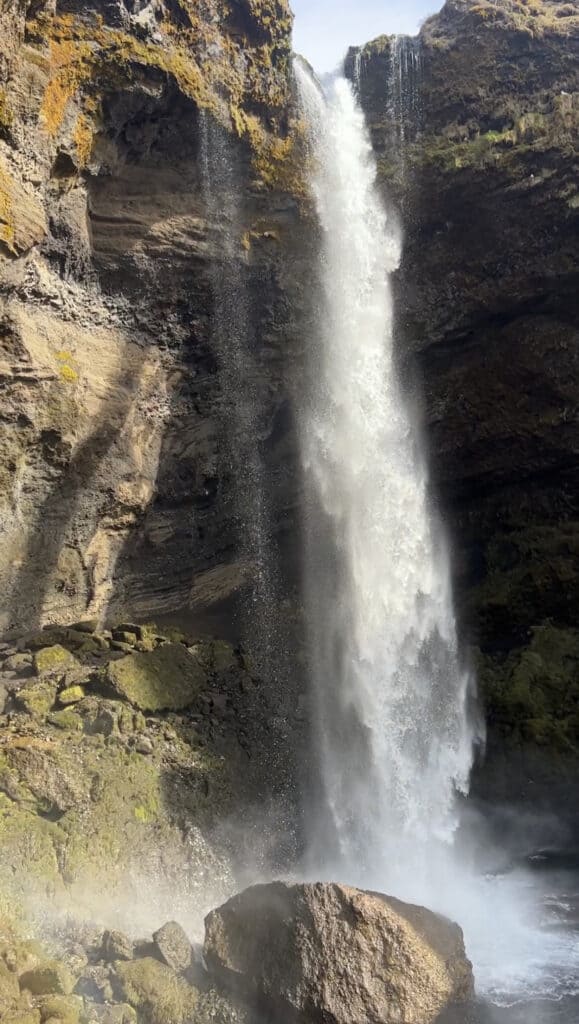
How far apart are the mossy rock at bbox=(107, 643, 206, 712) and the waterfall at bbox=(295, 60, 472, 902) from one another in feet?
10.2

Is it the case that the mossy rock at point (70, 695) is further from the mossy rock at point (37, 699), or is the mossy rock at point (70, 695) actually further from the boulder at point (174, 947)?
the boulder at point (174, 947)

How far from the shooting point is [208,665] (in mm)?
15445

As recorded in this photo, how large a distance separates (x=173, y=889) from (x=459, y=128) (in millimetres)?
17320

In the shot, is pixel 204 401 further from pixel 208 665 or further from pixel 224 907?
pixel 224 907

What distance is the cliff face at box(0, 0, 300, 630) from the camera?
511 inches

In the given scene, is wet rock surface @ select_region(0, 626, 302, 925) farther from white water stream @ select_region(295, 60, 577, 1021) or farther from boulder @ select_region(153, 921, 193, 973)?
white water stream @ select_region(295, 60, 577, 1021)

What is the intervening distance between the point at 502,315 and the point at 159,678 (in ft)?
37.6

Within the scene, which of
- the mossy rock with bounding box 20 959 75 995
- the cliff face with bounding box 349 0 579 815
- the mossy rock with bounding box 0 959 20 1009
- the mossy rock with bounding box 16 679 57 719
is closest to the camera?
the mossy rock with bounding box 0 959 20 1009

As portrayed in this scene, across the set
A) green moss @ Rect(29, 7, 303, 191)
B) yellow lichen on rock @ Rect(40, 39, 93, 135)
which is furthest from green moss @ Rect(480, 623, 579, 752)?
yellow lichen on rock @ Rect(40, 39, 93, 135)

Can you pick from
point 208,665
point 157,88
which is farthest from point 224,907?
point 157,88

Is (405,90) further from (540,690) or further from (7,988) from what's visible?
(7,988)

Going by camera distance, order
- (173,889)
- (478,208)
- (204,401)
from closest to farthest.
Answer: (173,889) < (204,401) < (478,208)

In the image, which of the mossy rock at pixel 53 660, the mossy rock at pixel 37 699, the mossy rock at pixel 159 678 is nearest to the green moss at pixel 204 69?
the mossy rock at pixel 53 660

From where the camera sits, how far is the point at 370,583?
54.7 ft
